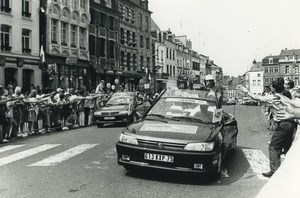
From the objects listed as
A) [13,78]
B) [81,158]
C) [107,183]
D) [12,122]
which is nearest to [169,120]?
[107,183]

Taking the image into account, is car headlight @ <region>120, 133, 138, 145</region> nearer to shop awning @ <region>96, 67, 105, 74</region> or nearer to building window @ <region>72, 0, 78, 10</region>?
building window @ <region>72, 0, 78, 10</region>

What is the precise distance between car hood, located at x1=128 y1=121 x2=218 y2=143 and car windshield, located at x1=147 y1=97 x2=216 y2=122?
357 mm

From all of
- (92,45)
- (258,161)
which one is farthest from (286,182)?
(92,45)

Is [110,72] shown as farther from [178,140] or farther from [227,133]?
[178,140]

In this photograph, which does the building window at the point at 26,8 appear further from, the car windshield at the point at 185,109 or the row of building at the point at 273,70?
the row of building at the point at 273,70

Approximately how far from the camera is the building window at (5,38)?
29.2m

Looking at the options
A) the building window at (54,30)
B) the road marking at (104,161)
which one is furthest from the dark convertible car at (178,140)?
the building window at (54,30)

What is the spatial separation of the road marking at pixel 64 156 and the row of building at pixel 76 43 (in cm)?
1872

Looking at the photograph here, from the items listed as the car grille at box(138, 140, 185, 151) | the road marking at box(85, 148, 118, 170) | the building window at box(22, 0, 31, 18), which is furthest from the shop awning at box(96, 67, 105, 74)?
the car grille at box(138, 140, 185, 151)

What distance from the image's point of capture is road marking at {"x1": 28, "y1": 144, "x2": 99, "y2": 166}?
886 cm

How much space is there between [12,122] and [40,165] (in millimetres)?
5809

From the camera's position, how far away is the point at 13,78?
30172 millimetres

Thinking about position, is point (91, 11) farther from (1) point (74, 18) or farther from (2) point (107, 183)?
(2) point (107, 183)

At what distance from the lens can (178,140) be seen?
22.8 feet
